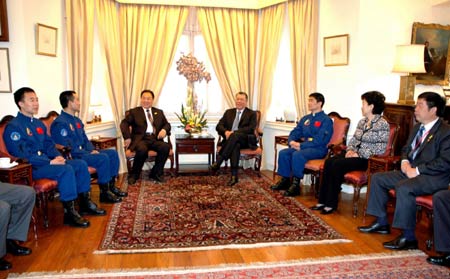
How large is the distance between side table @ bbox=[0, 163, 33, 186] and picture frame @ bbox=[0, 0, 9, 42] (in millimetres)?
1627

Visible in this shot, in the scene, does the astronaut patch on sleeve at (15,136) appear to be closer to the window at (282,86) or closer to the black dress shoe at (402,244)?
the black dress shoe at (402,244)

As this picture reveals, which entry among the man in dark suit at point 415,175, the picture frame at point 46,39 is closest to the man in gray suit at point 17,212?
the picture frame at point 46,39

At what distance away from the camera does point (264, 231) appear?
11.5ft

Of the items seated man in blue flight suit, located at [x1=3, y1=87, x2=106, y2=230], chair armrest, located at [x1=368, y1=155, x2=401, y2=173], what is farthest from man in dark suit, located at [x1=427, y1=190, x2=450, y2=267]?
seated man in blue flight suit, located at [x1=3, y1=87, x2=106, y2=230]

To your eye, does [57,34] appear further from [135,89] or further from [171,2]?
[171,2]

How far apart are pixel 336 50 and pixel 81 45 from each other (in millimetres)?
3550

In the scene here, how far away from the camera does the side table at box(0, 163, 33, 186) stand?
3061 millimetres

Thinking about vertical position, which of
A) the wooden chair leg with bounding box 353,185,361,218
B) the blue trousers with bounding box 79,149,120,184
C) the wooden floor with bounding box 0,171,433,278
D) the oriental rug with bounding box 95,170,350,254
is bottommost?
the wooden floor with bounding box 0,171,433,278

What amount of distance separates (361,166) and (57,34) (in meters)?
4.08

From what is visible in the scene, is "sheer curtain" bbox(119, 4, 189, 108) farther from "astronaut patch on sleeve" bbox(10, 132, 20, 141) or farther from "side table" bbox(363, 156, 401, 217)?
"side table" bbox(363, 156, 401, 217)

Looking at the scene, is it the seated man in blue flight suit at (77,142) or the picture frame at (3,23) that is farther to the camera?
the seated man in blue flight suit at (77,142)

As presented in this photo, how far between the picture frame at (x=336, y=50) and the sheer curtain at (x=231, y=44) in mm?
1567

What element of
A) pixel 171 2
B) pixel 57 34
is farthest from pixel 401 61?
pixel 57 34

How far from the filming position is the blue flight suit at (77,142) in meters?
4.10
